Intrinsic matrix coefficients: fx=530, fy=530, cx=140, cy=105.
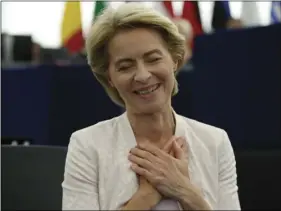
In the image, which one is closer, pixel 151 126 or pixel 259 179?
pixel 151 126

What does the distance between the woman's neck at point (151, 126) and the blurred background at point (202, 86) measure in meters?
0.64

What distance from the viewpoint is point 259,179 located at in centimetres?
226

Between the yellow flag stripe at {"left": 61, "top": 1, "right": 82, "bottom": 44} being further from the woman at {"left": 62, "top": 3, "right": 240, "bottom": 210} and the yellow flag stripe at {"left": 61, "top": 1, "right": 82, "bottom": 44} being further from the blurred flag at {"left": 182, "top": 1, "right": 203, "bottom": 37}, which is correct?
the woman at {"left": 62, "top": 3, "right": 240, "bottom": 210}

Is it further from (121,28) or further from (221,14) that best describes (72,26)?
(121,28)

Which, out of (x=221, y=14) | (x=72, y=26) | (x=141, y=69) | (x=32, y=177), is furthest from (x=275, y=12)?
(x=141, y=69)

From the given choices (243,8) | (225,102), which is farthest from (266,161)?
(243,8)

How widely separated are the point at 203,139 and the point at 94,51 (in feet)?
0.95

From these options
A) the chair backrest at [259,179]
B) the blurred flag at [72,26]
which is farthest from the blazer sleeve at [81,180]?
the blurred flag at [72,26]

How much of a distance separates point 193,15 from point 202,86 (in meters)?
0.66

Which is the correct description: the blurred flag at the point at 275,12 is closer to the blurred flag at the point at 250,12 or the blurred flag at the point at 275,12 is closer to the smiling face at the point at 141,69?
the blurred flag at the point at 250,12

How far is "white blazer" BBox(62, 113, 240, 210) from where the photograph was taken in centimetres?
101

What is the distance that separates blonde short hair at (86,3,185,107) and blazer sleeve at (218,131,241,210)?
22 centimetres

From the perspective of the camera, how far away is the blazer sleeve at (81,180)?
1.02 m

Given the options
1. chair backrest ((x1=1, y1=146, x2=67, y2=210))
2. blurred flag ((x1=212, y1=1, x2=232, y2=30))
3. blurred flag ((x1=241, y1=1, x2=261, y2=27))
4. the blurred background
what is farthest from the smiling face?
blurred flag ((x1=241, y1=1, x2=261, y2=27))
